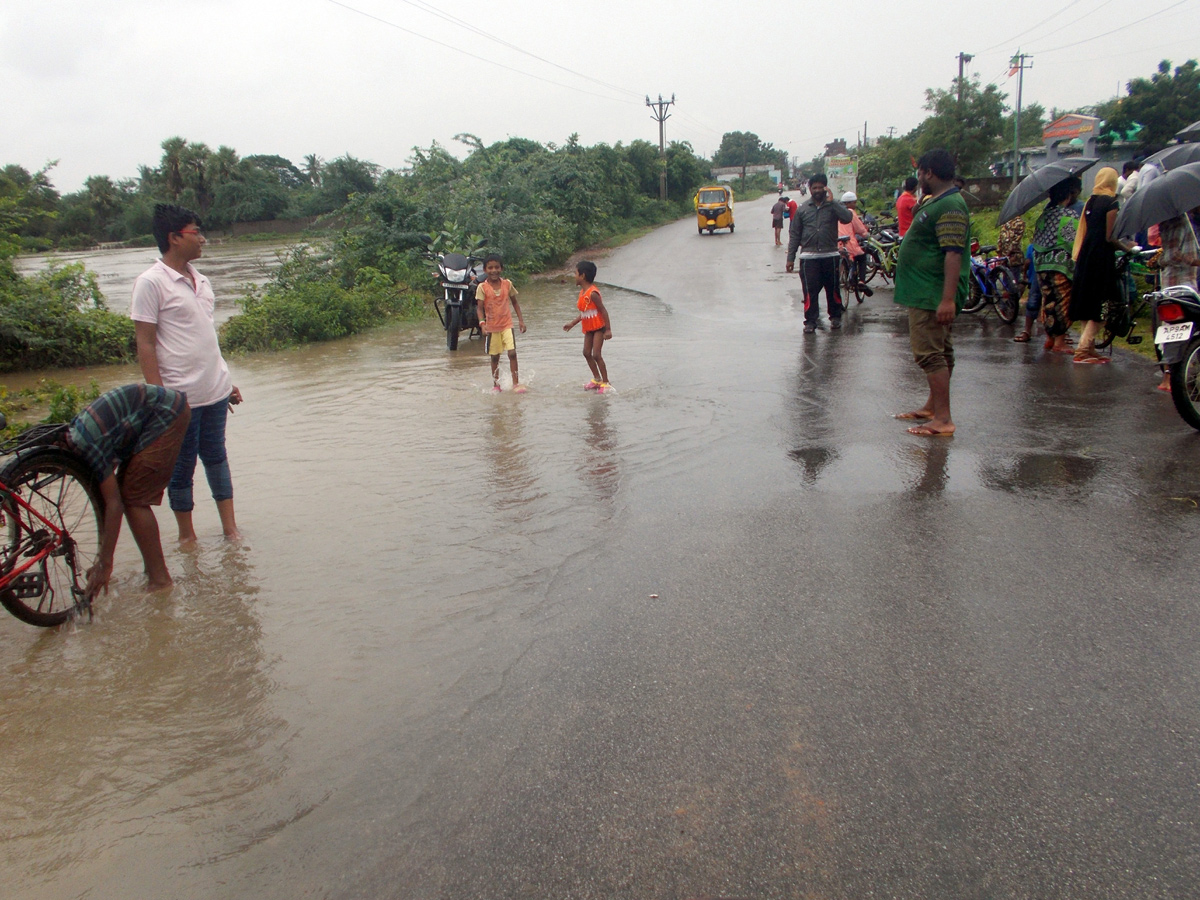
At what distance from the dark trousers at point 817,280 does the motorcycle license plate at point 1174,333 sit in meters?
5.14

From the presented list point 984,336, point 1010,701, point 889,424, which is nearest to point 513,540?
point 1010,701

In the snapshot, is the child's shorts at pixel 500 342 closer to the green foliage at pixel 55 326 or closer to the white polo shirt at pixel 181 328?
the white polo shirt at pixel 181 328

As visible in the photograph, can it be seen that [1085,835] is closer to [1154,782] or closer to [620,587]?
[1154,782]

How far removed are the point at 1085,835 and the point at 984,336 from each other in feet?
31.4

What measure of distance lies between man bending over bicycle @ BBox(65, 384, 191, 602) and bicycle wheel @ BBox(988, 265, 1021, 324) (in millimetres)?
10703

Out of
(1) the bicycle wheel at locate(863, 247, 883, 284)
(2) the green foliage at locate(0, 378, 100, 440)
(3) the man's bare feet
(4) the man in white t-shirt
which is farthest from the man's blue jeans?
(1) the bicycle wheel at locate(863, 247, 883, 284)

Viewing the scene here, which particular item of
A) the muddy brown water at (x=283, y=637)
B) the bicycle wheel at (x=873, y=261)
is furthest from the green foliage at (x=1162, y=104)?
the muddy brown water at (x=283, y=637)

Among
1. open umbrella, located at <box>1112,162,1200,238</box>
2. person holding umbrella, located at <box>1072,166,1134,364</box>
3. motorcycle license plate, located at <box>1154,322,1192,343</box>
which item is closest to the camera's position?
motorcycle license plate, located at <box>1154,322,1192,343</box>

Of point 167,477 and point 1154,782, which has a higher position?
point 167,477

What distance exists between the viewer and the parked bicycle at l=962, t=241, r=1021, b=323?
11484 millimetres

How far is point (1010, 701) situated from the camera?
2.98 metres

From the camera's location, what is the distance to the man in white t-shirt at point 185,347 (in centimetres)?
447

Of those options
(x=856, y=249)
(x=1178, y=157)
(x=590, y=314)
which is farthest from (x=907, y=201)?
(x=590, y=314)

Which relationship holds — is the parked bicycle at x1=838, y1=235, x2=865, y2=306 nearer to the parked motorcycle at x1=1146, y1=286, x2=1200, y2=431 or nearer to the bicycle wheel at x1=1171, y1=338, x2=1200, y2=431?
the parked motorcycle at x1=1146, y1=286, x2=1200, y2=431
